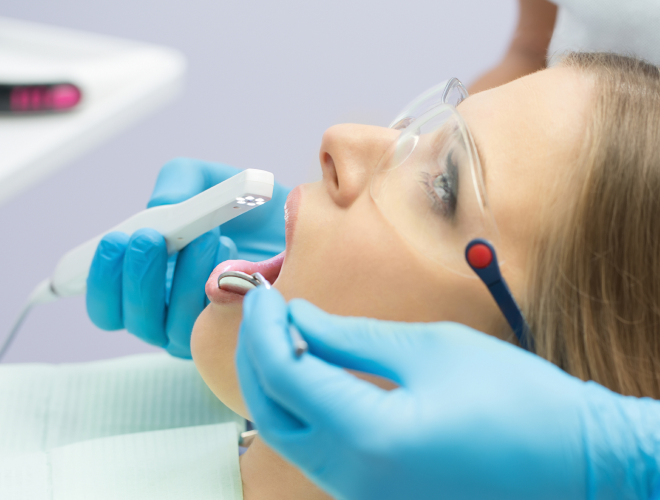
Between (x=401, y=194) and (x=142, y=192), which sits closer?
(x=401, y=194)

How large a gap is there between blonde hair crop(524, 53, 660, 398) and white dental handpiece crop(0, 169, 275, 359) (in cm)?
37

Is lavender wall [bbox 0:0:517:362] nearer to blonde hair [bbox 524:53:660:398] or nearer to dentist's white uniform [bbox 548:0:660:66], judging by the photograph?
dentist's white uniform [bbox 548:0:660:66]

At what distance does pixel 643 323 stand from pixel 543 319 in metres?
0.11

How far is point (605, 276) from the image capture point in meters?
0.68

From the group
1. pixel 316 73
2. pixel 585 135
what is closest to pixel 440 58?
pixel 316 73

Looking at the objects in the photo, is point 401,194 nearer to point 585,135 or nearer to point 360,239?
point 360,239

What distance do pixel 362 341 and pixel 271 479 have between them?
36 centimetres

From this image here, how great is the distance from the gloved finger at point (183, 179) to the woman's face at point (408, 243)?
0.42m

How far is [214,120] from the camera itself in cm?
214

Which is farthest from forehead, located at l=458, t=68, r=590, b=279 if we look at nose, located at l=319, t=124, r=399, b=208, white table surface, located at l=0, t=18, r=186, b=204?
white table surface, located at l=0, t=18, r=186, b=204

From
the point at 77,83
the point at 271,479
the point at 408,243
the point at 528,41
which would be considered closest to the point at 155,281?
the point at 271,479

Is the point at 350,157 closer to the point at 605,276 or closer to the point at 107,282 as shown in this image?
the point at 605,276

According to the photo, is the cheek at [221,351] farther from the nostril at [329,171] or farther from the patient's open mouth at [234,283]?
the nostril at [329,171]

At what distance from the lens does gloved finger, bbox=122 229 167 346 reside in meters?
0.99
